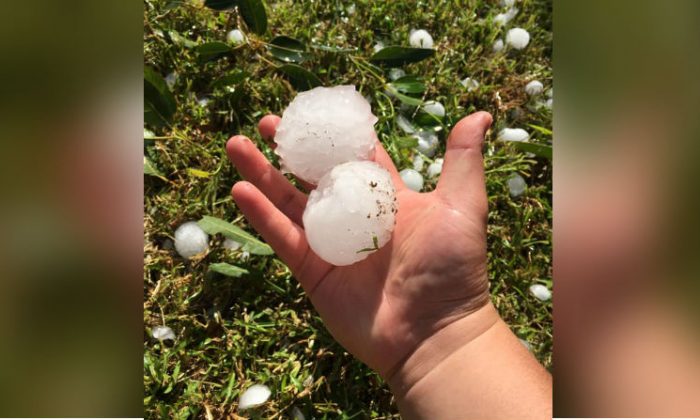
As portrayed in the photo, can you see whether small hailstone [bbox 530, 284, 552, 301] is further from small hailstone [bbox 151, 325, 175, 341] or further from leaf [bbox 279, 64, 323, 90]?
small hailstone [bbox 151, 325, 175, 341]

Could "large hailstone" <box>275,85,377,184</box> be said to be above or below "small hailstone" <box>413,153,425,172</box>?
below

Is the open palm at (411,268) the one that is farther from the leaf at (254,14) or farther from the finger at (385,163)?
the leaf at (254,14)

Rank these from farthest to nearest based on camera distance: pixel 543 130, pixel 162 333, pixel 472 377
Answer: pixel 543 130 < pixel 162 333 < pixel 472 377

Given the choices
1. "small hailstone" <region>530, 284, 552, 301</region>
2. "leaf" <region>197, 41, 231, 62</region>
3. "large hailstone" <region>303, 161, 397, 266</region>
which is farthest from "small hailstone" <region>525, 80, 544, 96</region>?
"leaf" <region>197, 41, 231, 62</region>

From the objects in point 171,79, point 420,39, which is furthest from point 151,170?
point 420,39

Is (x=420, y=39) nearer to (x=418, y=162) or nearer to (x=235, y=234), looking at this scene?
(x=418, y=162)

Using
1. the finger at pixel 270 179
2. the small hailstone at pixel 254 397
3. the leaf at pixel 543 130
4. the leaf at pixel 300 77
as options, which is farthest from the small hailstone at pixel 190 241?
the leaf at pixel 543 130
